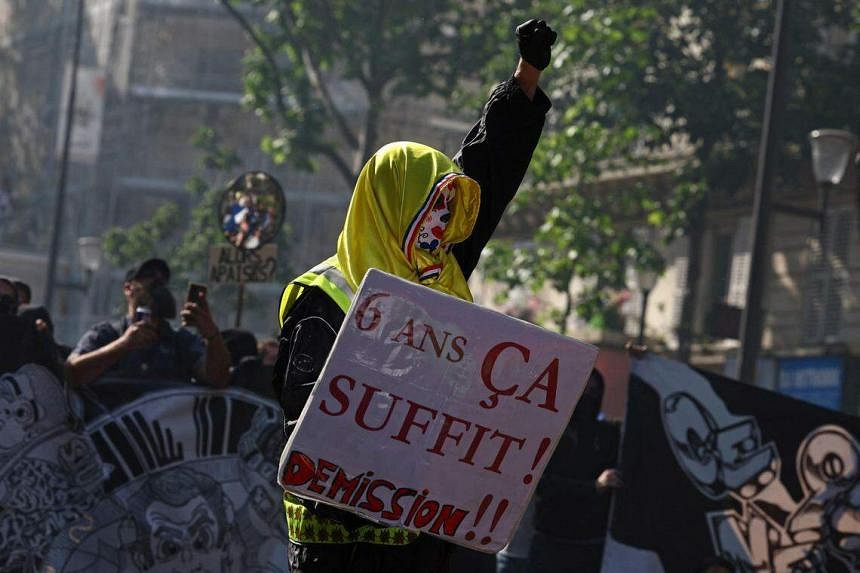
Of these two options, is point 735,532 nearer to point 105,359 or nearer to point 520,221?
point 105,359

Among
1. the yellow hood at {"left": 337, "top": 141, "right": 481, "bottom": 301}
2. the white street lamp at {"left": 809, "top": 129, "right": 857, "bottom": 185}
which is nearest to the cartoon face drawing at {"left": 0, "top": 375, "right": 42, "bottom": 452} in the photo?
the yellow hood at {"left": 337, "top": 141, "right": 481, "bottom": 301}

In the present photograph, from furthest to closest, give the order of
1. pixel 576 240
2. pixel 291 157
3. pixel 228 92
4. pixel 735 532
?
pixel 228 92 → pixel 291 157 → pixel 576 240 → pixel 735 532

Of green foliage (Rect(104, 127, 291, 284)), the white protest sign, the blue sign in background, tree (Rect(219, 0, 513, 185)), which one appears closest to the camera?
the white protest sign

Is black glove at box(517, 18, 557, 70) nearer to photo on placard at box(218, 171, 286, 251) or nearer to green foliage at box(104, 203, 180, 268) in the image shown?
photo on placard at box(218, 171, 286, 251)

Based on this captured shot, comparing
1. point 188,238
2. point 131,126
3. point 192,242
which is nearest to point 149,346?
point 188,238

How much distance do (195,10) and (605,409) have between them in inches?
1127

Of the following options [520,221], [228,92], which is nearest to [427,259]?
[520,221]

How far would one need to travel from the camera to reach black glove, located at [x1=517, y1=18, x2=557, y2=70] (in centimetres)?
414

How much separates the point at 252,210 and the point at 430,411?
7.70 m

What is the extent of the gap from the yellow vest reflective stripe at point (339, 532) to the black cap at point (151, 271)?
3910 millimetres

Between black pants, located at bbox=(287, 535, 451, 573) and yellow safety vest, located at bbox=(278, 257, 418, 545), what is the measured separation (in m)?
0.01

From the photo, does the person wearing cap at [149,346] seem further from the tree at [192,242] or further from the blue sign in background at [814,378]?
the tree at [192,242]

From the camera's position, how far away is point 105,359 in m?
6.96

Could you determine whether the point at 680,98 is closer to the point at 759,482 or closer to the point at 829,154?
the point at 829,154
